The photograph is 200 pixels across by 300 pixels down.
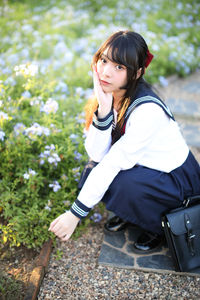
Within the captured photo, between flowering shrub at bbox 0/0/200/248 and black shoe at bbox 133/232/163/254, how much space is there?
0.38 metres

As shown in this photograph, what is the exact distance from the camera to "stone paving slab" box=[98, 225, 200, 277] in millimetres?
1975

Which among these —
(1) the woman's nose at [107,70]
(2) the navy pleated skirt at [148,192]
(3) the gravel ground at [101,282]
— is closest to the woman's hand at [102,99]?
(1) the woman's nose at [107,70]

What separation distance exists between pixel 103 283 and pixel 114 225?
0.48m

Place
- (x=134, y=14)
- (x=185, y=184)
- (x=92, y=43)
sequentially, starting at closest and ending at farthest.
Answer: (x=185, y=184) < (x=92, y=43) < (x=134, y=14)

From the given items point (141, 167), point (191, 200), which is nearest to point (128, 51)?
point (141, 167)

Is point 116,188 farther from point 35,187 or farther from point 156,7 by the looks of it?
→ point 156,7

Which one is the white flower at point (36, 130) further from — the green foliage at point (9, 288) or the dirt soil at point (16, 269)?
the green foliage at point (9, 288)

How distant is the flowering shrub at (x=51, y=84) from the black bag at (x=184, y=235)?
67 cm

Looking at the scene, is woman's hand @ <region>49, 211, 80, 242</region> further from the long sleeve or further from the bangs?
the bangs

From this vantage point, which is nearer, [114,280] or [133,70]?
[133,70]

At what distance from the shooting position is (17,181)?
84.0 inches

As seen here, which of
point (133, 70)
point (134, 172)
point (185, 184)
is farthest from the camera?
point (185, 184)

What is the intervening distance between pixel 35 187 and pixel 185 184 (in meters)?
1.08

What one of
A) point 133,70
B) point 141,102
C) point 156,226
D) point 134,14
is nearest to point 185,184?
point 156,226
